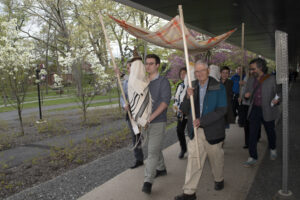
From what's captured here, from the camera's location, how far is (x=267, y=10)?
6.82 meters

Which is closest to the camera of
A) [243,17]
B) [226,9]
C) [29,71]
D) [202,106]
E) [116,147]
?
[202,106]

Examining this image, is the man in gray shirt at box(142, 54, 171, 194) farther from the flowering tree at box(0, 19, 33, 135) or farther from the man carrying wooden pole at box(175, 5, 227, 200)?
the flowering tree at box(0, 19, 33, 135)

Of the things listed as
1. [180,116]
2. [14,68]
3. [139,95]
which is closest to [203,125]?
[139,95]

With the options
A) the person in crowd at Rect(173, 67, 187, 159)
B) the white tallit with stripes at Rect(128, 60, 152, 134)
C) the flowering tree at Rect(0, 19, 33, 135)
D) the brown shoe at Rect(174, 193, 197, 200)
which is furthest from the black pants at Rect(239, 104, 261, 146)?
the flowering tree at Rect(0, 19, 33, 135)

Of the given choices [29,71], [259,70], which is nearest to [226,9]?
[259,70]

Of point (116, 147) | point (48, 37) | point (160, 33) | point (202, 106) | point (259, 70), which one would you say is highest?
point (48, 37)

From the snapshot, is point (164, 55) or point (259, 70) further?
point (164, 55)

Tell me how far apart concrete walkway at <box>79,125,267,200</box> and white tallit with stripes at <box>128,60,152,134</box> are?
106 cm

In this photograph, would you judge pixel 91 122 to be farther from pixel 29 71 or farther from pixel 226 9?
pixel 226 9

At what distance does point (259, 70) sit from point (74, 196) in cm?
392

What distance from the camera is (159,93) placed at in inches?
152

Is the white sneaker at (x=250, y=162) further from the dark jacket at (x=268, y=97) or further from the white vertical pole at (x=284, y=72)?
A: the white vertical pole at (x=284, y=72)

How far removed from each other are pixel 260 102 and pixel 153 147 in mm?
2334

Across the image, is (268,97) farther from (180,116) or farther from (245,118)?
(180,116)
